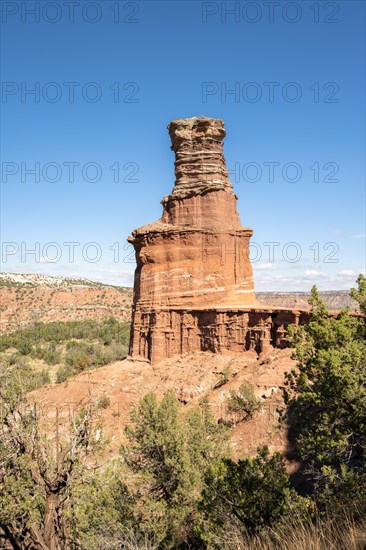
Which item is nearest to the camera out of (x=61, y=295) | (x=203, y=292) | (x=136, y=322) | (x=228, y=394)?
(x=228, y=394)

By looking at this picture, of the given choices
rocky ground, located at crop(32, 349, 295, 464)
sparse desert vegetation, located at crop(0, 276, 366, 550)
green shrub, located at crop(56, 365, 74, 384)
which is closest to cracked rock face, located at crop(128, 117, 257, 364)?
rocky ground, located at crop(32, 349, 295, 464)

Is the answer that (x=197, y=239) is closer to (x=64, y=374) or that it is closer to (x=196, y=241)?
(x=196, y=241)

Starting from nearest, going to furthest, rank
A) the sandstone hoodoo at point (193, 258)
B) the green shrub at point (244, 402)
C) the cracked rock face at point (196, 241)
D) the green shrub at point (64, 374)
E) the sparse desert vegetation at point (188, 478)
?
1. the sparse desert vegetation at point (188, 478)
2. the green shrub at point (244, 402)
3. the sandstone hoodoo at point (193, 258)
4. the cracked rock face at point (196, 241)
5. the green shrub at point (64, 374)

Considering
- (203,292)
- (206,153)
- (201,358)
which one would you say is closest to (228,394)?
(201,358)

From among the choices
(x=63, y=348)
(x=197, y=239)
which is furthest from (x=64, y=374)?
(x=197, y=239)

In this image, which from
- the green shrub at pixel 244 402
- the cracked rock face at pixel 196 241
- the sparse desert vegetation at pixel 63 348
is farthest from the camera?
the sparse desert vegetation at pixel 63 348

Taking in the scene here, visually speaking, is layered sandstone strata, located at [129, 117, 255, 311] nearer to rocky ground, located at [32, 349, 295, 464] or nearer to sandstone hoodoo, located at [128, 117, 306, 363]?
sandstone hoodoo, located at [128, 117, 306, 363]

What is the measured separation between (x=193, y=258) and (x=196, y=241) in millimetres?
1460

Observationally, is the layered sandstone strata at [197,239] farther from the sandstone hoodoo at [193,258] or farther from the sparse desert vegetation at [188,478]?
the sparse desert vegetation at [188,478]

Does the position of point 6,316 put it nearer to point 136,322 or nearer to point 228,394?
point 136,322

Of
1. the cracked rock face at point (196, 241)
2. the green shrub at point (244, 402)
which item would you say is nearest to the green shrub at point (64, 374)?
the cracked rock face at point (196, 241)

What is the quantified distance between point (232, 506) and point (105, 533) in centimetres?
353

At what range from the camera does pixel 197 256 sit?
107ft

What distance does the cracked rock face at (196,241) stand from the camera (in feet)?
107
